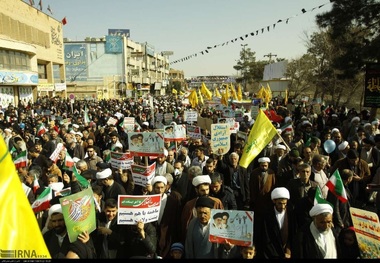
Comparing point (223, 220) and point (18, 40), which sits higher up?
point (18, 40)

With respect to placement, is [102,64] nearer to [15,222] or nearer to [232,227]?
[232,227]

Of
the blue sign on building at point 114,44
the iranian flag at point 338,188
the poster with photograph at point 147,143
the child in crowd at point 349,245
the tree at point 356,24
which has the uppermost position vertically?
the blue sign on building at point 114,44

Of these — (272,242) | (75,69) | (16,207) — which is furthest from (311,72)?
(75,69)

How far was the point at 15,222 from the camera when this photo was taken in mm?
2051

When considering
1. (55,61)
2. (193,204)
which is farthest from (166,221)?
(55,61)

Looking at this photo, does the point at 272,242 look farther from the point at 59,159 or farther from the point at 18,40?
the point at 18,40

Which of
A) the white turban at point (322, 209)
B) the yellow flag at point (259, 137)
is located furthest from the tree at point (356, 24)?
the white turban at point (322, 209)

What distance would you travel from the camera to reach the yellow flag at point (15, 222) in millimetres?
2006

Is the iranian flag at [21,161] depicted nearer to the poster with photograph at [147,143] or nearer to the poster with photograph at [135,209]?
the poster with photograph at [147,143]

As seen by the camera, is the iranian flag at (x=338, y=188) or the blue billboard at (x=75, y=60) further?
the blue billboard at (x=75, y=60)

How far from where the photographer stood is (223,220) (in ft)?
11.6

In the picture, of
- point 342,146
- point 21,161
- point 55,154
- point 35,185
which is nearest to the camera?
point 35,185

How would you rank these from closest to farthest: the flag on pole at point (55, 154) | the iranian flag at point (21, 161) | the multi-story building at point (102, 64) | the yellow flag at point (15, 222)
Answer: the yellow flag at point (15, 222), the iranian flag at point (21, 161), the flag on pole at point (55, 154), the multi-story building at point (102, 64)

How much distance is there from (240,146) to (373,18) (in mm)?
11515
